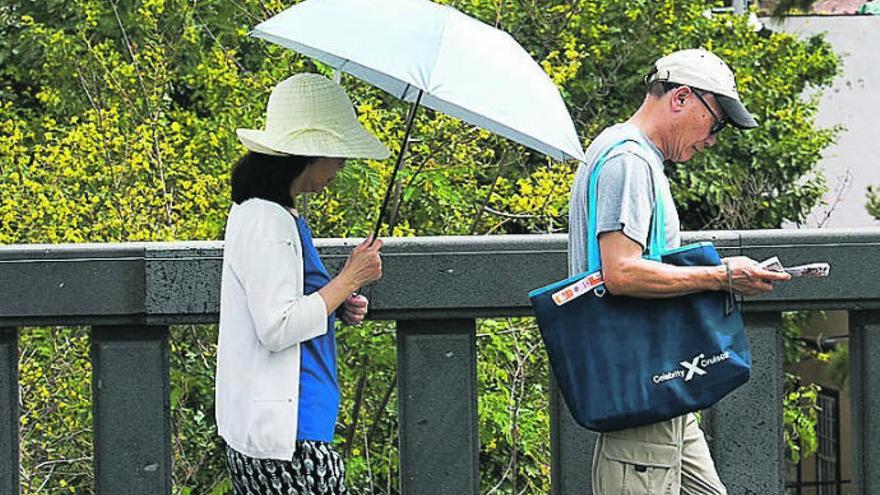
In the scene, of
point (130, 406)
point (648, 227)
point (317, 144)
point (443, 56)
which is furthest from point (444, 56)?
point (130, 406)

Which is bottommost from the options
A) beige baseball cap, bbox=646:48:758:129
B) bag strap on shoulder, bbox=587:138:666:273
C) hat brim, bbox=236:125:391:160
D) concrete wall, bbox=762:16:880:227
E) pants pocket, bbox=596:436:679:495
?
pants pocket, bbox=596:436:679:495

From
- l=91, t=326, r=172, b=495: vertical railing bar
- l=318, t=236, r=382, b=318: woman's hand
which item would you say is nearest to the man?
l=318, t=236, r=382, b=318: woman's hand

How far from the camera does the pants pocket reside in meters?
3.73

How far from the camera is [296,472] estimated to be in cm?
357

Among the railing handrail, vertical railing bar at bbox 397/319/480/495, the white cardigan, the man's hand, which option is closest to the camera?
the white cardigan

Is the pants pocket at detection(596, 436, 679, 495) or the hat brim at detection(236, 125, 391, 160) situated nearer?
A: the hat brim at detection(236, 125, 391, 160)

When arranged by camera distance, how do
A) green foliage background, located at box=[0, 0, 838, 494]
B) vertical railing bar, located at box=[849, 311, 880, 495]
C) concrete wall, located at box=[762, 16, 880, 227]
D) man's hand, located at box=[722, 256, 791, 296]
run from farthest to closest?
concrete wall, located at box=[762, 16, 880, 227] < green foliage background, located at box=[0, 0, 838, 494] < vertical railing bar, located at box=[849, 311, 880, 495] < man's hand, located at box=[722, 256, 791, 296]

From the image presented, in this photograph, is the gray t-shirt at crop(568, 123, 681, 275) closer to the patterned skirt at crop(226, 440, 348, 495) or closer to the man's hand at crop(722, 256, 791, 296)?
the man's hand at crop(722, 256, 791, 296)

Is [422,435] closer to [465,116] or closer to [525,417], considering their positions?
[465,116]

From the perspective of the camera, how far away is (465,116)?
12.7 ft

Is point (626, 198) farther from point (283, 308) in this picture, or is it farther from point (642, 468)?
point (283, 308)

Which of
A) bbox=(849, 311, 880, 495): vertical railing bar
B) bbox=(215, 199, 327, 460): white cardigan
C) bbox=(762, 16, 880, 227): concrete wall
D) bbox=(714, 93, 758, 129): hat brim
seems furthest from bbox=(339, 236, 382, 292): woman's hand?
bbox=(762, 16, 880, 227): concrete wall

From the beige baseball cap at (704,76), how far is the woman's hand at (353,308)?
0.91 meters

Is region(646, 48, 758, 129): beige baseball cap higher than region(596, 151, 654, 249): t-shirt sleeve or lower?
higher
